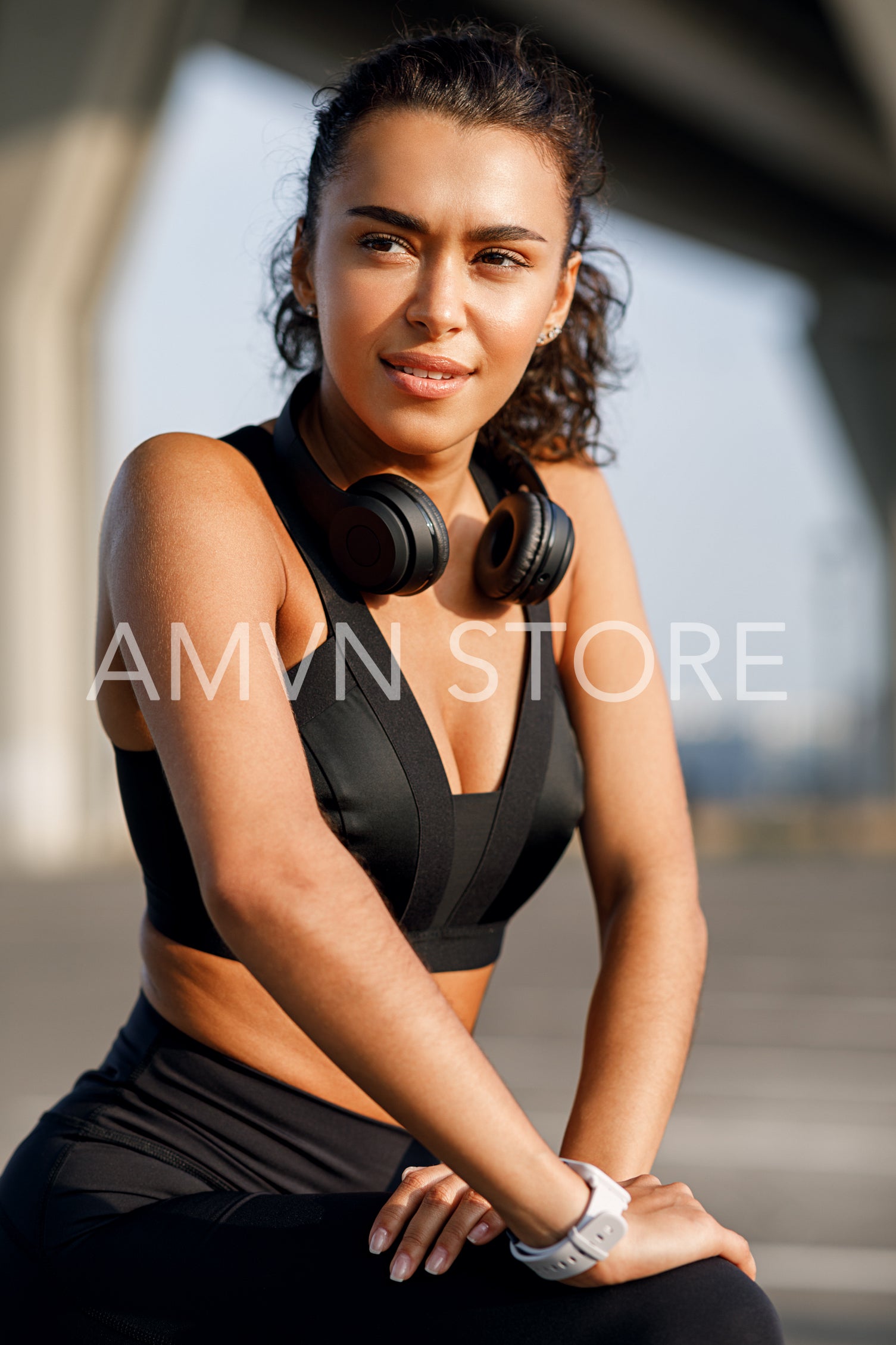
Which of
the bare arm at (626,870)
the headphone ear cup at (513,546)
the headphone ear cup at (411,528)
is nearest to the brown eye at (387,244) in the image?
the headphone ear cup at (411,528)

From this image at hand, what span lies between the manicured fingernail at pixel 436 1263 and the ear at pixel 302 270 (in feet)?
3.44

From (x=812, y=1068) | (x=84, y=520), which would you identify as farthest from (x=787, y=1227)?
(x=84, y=520)

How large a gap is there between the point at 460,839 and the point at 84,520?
17.0 m

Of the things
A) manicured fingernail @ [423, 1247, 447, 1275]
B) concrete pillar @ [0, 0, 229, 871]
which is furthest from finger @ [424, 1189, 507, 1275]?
concrete pillar @ [0, 0, 229, 871]

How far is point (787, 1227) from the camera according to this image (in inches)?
150

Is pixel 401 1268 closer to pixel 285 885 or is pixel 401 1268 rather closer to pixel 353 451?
pixel 285 885

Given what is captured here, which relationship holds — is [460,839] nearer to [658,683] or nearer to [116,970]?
[658,683]

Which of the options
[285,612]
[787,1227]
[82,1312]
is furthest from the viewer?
[787,1227]

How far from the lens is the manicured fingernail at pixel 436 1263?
3.95ft

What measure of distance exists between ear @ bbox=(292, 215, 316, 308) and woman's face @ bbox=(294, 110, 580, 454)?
8cm

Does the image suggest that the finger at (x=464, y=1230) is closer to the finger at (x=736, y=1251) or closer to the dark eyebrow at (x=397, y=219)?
the finger at (x=736, y=1251)

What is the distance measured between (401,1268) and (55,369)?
17.6 metres

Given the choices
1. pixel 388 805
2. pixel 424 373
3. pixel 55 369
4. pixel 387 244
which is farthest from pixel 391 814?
pixel 55 369

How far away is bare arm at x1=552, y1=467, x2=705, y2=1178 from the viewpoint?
1.50 metres
